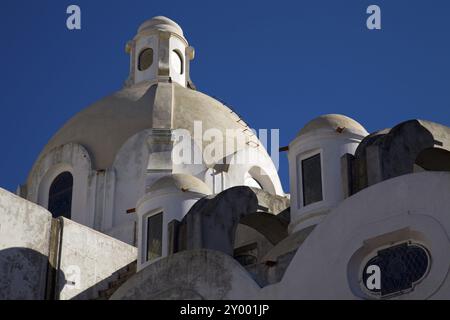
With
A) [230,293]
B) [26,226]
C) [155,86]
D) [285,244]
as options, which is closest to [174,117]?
[155,86]

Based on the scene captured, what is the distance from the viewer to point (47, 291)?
2547 cm

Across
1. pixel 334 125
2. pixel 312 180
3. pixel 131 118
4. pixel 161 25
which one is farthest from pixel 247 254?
pixel 161 25

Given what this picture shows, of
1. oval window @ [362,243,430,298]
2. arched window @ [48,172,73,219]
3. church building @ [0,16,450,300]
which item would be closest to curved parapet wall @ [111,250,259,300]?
church building @ [0,16,450,300]

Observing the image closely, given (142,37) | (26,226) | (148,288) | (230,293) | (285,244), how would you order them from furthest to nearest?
(142,37)
(26,226)
(285,244)
(148,288)
(230,293)

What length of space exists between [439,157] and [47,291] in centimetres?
993

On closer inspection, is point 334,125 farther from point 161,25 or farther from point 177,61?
point 161,25

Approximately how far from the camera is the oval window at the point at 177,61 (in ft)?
125

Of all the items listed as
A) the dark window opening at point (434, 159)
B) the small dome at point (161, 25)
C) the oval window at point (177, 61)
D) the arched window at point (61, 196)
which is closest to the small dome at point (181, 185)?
the dark window opening at point (434, 159)

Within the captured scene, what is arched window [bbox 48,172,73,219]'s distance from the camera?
32938mm

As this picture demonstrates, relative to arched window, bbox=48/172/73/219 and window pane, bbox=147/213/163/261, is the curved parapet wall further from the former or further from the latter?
arched window, bbox=48/172/73/219

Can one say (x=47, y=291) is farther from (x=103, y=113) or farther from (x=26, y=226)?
(x=103, y=113)

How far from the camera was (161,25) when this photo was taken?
38219 millimetres

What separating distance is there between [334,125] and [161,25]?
1561 cm

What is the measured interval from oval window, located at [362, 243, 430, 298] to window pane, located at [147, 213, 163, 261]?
324 inches
